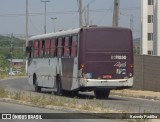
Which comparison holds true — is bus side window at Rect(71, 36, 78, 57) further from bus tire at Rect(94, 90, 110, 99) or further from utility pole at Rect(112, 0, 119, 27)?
utility pole at Rect(112, 0, 119, 27)

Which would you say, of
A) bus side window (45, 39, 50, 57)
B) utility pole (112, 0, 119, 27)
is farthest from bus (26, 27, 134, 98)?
utility pole (112, 0, 119, 27)

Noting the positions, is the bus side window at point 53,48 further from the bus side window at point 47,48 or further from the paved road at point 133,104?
the paved road at point 133,104

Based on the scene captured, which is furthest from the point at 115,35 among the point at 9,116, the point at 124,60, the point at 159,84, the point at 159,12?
the point at 159,12

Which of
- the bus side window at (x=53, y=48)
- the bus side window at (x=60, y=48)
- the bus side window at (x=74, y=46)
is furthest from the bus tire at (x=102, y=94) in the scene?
the bus side window at (x=53, y=48)

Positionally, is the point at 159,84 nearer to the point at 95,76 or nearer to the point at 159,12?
the point at 95,76

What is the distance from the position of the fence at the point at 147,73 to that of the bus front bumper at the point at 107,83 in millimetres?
6967

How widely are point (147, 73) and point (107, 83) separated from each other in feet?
28.5

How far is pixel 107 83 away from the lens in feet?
88.8

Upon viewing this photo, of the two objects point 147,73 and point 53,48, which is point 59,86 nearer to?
point 53,48

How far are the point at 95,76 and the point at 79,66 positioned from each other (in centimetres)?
93

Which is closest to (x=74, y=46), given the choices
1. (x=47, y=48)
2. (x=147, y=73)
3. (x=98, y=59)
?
(x=98, y=59)

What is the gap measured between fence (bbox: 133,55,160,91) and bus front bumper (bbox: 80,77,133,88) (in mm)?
6967

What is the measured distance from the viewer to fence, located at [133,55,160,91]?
112ft

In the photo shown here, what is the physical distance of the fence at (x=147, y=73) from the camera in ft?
112
